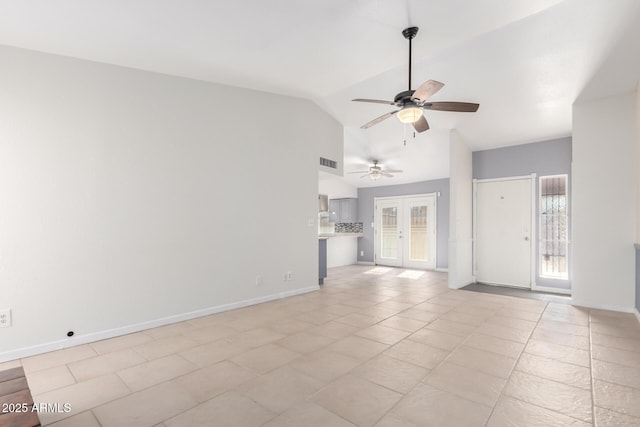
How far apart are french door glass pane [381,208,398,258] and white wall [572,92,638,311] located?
4.76m

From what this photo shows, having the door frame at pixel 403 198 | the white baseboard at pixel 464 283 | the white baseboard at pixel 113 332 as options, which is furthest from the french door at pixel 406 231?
the white baseboard at pixel 113 332

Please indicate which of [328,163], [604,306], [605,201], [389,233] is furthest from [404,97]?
[389,233]

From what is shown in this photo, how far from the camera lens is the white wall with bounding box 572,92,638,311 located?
13.8 ft

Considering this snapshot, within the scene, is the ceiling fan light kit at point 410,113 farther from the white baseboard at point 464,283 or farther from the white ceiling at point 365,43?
the white baseboard at point 464,283

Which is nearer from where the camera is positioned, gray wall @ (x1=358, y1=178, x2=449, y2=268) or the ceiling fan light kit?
the ceiling fan light kit

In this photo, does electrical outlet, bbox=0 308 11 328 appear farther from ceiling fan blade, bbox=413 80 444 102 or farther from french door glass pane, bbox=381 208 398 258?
french door glass pane, bbox=381 208 398 258

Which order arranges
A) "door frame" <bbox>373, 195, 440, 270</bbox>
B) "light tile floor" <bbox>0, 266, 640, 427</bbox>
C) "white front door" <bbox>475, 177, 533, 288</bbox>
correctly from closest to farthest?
1. "light tile floor" <bbox>0, 266, 640, 427</bbox>
2. "white front door" <bbox>475, 177, 533, 288</bbox>
3. "door frame" <bbox>373, 195, 440, 270</bbox>

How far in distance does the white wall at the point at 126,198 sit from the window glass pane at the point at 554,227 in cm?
489

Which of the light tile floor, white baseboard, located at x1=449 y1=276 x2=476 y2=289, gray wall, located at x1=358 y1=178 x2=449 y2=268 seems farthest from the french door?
the light tile floor

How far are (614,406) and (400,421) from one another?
1.43m

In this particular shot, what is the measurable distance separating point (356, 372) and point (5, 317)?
10.2ft

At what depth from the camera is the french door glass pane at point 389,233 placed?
9.12 meters

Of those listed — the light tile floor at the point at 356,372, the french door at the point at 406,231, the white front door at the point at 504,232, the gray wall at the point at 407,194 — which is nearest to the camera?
the light tile floor at the point at 356,372

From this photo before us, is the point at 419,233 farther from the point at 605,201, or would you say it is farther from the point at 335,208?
the point at 605,201
